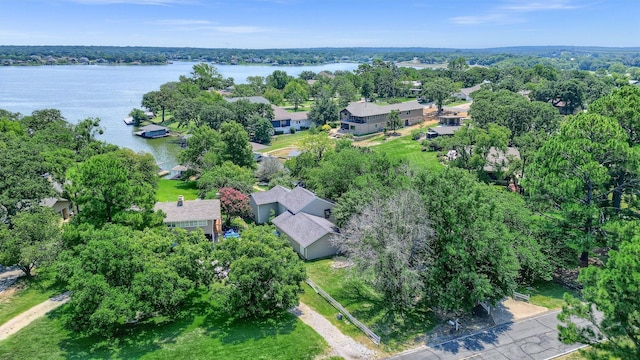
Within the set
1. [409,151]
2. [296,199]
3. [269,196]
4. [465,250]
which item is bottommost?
[409,151]

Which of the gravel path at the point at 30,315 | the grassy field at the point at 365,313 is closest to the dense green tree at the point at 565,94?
the grassy field at the point at 365,313

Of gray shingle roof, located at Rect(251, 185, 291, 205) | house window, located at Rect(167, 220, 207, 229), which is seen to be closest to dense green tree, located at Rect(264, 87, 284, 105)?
gray shingle roof, located at Rect(251, 185, 291, 205)

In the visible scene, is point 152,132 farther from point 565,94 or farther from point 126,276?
point 565,94

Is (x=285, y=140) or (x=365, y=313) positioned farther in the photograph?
(x=285, y=140)

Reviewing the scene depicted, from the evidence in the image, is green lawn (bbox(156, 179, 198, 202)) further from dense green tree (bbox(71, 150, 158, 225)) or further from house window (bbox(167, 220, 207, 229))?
dense green tree (bbox(71, 150, 158, 225))

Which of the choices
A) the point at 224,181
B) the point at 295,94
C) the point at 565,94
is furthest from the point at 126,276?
the point at 565,94

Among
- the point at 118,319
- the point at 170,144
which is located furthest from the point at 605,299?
the point at 170,144

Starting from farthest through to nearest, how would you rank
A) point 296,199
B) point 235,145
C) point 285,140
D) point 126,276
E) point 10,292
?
point 285,140 < point 235,145 < point 296,199 < point 10,292 < point 126,276

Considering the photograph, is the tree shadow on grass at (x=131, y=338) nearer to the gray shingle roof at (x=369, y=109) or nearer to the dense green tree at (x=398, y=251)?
the dense green tree at (x=398, y=251)

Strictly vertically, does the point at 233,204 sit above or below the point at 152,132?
below
